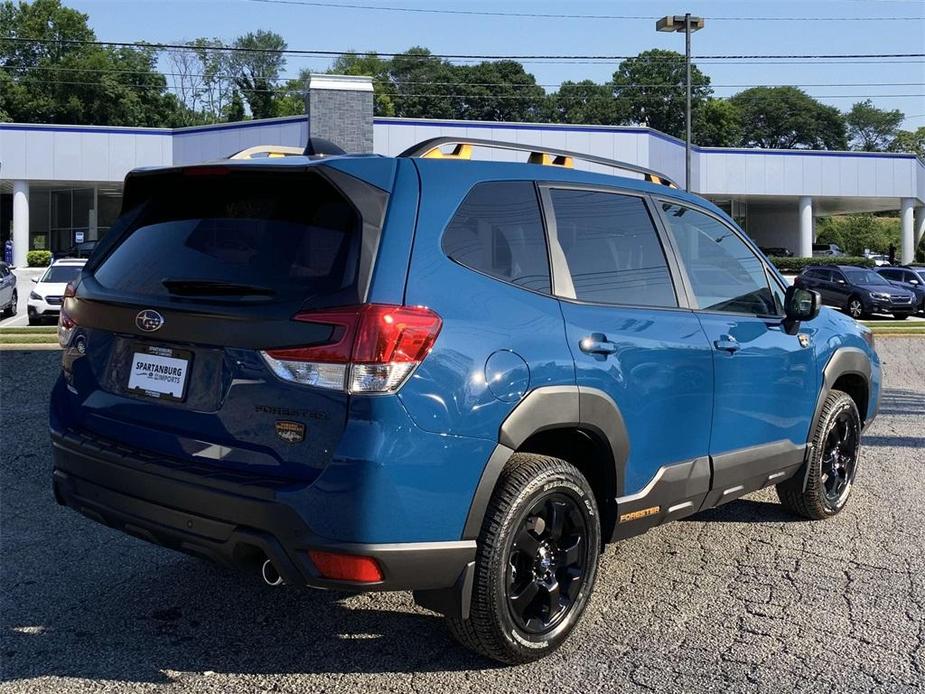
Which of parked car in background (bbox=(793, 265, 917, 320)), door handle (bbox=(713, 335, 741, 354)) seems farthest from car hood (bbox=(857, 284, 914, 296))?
door handle (bbox=(713, 335, 741, 354))

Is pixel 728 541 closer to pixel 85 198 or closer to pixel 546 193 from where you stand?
pixel 546 193

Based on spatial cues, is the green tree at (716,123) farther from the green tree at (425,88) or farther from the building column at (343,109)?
the building column at (343,109)

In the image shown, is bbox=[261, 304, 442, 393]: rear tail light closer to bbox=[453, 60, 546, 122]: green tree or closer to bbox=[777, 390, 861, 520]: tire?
bbox=[777, 390, 861, 520]: tire

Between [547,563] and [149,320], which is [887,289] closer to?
[547,563]

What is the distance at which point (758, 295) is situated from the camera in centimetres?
500

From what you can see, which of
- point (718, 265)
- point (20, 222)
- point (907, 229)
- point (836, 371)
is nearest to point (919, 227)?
point (907, 229)

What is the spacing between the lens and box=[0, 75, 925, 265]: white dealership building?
1485 inches

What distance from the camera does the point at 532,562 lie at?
3545 mm

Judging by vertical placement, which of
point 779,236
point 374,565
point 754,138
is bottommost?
point 374,565

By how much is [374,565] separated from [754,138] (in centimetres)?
12519

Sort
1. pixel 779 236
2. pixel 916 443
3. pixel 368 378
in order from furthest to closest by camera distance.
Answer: pixel 779 236 → pixel 916 443 → pixel 368 378

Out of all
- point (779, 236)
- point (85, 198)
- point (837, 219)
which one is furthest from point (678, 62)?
point (85, 198)

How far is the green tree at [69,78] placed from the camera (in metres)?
77.1

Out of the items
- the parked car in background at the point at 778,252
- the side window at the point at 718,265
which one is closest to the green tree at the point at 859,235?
the parked car in background at the point at 778,252
